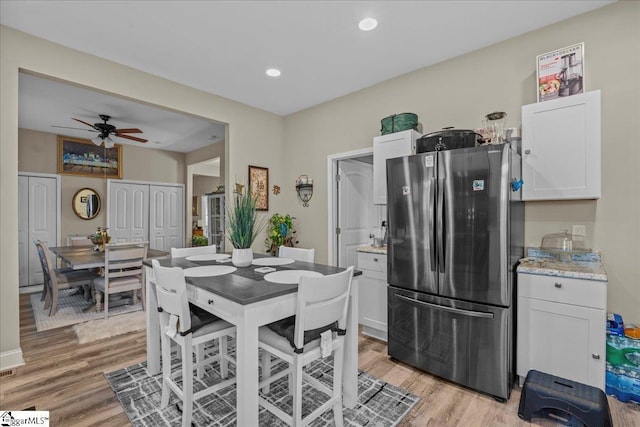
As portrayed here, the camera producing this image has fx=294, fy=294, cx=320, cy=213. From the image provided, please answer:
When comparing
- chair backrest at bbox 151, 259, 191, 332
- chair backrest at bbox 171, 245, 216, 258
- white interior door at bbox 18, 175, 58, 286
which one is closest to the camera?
chair backrest at bbox 151, 259, 191, 332

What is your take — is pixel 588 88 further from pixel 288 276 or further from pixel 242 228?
pixel 242 228

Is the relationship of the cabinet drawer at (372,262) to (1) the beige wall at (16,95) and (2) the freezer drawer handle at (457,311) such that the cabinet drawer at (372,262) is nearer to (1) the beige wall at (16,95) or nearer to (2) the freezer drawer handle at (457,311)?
(2) the freezer drawer handle at (457,311)

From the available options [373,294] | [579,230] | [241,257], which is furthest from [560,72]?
[241,257]

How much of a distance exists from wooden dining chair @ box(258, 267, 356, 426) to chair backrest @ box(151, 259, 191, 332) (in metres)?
0.45

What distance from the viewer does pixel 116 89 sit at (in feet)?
10.2

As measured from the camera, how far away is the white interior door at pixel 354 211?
13.8 feet

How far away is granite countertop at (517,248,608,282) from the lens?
195cm

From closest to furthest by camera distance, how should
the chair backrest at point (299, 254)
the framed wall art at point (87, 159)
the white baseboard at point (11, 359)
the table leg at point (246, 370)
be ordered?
the table leg at point (246, 370) < the white baseboard at point (11, 359) < the chair backrest at point (299, 254) < the framed wall art at point (87, 159)

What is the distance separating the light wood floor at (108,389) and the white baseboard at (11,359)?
74 mm

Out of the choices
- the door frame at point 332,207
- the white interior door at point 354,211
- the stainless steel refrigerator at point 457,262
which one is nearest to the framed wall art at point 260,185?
the door frame at point 332,207

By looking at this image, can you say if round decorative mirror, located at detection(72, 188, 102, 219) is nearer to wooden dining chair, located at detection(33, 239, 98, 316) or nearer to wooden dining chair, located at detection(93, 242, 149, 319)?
wooden dining chair, located at detection(33, 239, 98, 316)

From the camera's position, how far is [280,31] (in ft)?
8.49

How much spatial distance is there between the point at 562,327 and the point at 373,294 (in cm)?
156

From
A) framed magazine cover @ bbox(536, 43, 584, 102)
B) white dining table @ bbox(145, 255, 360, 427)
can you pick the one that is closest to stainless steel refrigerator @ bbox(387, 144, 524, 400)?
framed magazine cover @ bbox(536, 43, 584, 102)
